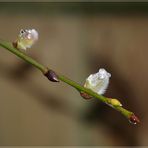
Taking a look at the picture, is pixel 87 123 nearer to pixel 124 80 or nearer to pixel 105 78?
→ pixel 124 80

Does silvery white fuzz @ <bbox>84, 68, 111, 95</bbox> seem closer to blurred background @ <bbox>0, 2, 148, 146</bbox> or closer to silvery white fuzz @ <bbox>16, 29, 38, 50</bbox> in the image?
silvery white fuzz @ <bbox>16, 29, 38, 50</bbox>

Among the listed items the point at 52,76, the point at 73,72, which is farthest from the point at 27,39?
the point at 73,72

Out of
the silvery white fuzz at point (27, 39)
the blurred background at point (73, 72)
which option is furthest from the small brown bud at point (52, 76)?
the blurred background at point (73, 72)

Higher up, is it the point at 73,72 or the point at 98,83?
the point at 73,72

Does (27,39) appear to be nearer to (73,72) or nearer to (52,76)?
(52,76)

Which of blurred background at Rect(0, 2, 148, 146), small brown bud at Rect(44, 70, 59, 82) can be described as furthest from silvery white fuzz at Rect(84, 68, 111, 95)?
blurred background at Rect(0, 2, 148, 146)

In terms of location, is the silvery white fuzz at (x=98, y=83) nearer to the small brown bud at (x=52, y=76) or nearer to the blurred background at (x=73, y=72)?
the small brown bud at (x=52, y=76)

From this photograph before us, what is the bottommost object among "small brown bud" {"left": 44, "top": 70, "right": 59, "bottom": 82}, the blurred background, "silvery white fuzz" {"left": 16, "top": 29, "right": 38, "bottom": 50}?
"small brown bud" {"left": 44, "top": 70, "right": 59, "bottom": 82}

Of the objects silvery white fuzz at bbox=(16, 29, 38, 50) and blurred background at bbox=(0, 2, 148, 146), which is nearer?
silvery white fuzz at bbox=(16, 29, 38, 50)
